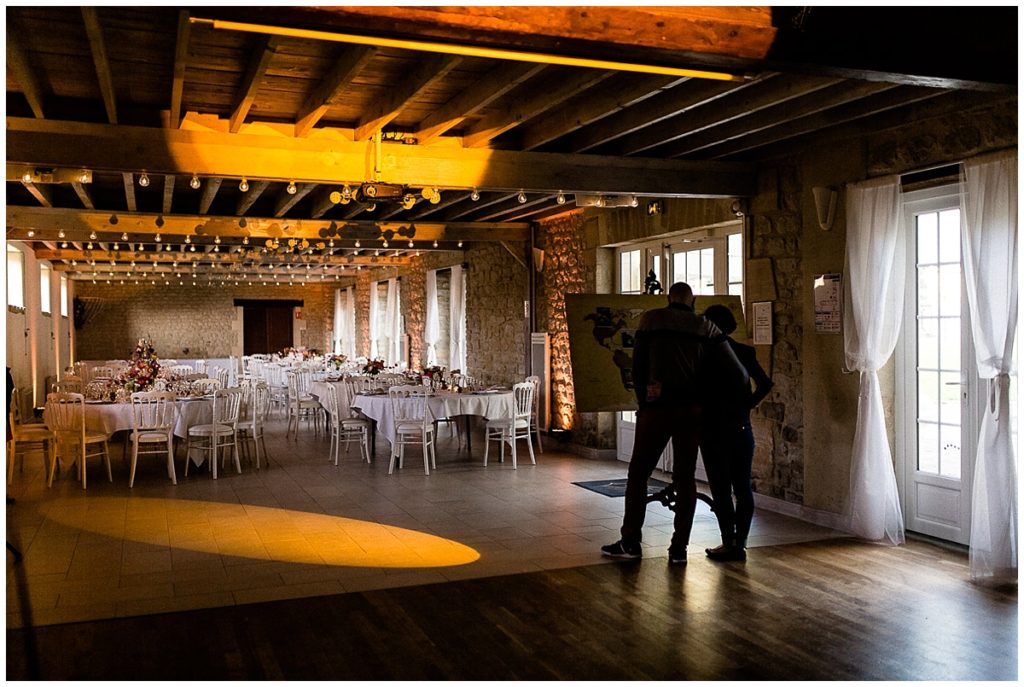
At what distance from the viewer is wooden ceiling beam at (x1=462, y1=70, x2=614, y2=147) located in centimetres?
533

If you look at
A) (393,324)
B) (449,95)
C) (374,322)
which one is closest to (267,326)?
(374,322)

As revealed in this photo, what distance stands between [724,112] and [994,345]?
7.74 feet

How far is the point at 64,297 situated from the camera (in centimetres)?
2111

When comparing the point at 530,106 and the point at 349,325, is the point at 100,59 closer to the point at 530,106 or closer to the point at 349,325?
the point at 530,106

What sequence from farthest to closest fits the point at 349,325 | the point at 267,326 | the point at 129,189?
the point at 267,326 < the point at 349,325 < the point at 129,189

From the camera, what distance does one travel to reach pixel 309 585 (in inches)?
211

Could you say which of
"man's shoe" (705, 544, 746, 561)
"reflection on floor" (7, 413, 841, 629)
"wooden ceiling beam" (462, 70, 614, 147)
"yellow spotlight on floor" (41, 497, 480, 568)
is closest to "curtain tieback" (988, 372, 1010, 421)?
"reflection on floor" (7, 413, 841, 629)

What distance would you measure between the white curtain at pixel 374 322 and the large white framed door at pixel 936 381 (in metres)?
15.4

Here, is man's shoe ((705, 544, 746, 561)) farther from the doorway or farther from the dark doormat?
the doorway

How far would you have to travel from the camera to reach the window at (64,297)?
2002 centimetres

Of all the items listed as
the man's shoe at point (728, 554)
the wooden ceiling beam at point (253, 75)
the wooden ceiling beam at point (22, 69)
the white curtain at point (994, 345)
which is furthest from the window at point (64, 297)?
the white curtain at point (994, 345)

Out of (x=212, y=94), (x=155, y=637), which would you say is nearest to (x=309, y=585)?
(x=155, y=637)

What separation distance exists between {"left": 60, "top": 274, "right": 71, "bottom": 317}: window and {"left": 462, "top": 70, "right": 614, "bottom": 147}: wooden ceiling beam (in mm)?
16091

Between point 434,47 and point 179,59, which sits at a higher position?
point 179,59
